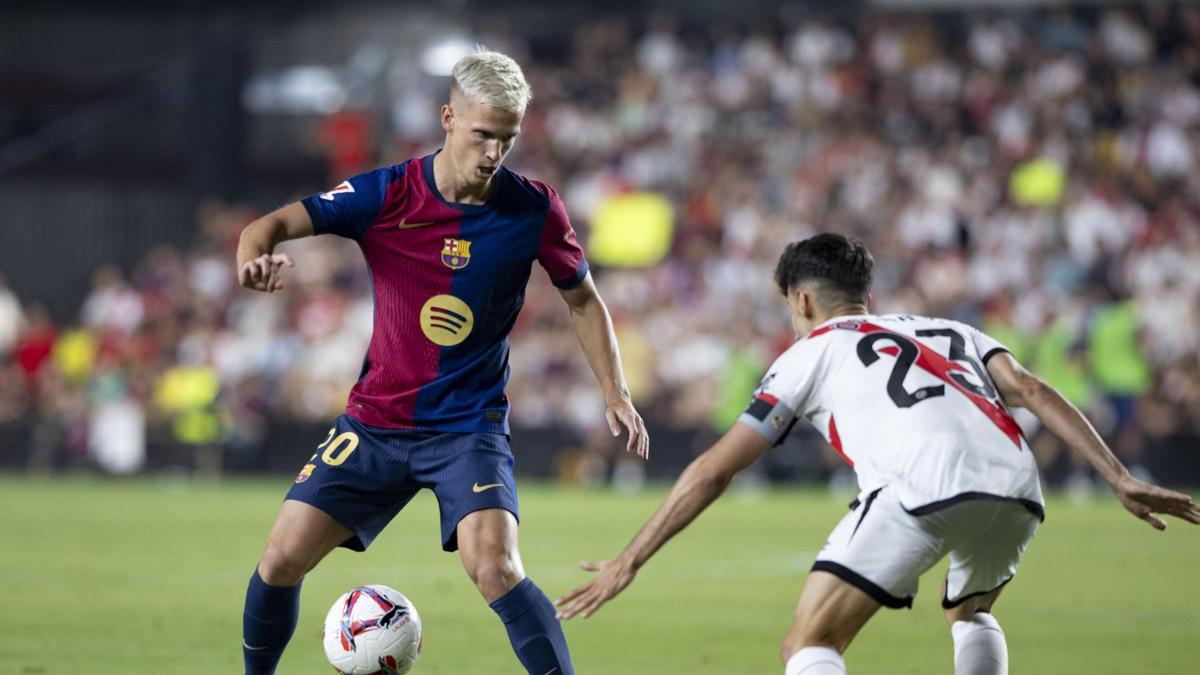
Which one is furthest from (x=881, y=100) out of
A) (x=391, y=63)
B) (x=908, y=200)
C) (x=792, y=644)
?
(x=792, y=644)

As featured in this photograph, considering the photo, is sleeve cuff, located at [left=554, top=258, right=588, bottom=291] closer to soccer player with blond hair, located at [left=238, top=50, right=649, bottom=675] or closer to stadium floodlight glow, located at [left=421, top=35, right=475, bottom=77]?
soccer player with blond hair, located at [left=238, top=50, right=649, bottom=675]

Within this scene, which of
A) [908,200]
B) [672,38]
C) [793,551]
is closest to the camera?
[793,551]

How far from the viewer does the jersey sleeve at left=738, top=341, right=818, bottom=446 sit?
15.9 ft

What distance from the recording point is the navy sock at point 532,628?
5.49 meters

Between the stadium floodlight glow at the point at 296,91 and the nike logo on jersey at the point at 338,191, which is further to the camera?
the stadium floodlight glow at the point at 296,91

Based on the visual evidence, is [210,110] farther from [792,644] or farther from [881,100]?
[792,644]

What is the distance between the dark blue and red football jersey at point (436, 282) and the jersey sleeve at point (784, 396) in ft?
4.07

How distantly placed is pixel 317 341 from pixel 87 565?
10946 millimetres

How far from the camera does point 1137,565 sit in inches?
485

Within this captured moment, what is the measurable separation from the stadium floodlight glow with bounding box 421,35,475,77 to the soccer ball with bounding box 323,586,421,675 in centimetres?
2038

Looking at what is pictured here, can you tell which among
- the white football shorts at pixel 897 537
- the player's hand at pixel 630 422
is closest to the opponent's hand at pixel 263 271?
the player's hand at pixel 630 422

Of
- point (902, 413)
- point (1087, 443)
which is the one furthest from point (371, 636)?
point (1087, 443)

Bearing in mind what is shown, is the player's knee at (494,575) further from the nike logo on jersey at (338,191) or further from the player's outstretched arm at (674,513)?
the nike logo on jersey at (338,191)

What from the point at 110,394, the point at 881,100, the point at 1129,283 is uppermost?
the point at 881,100
